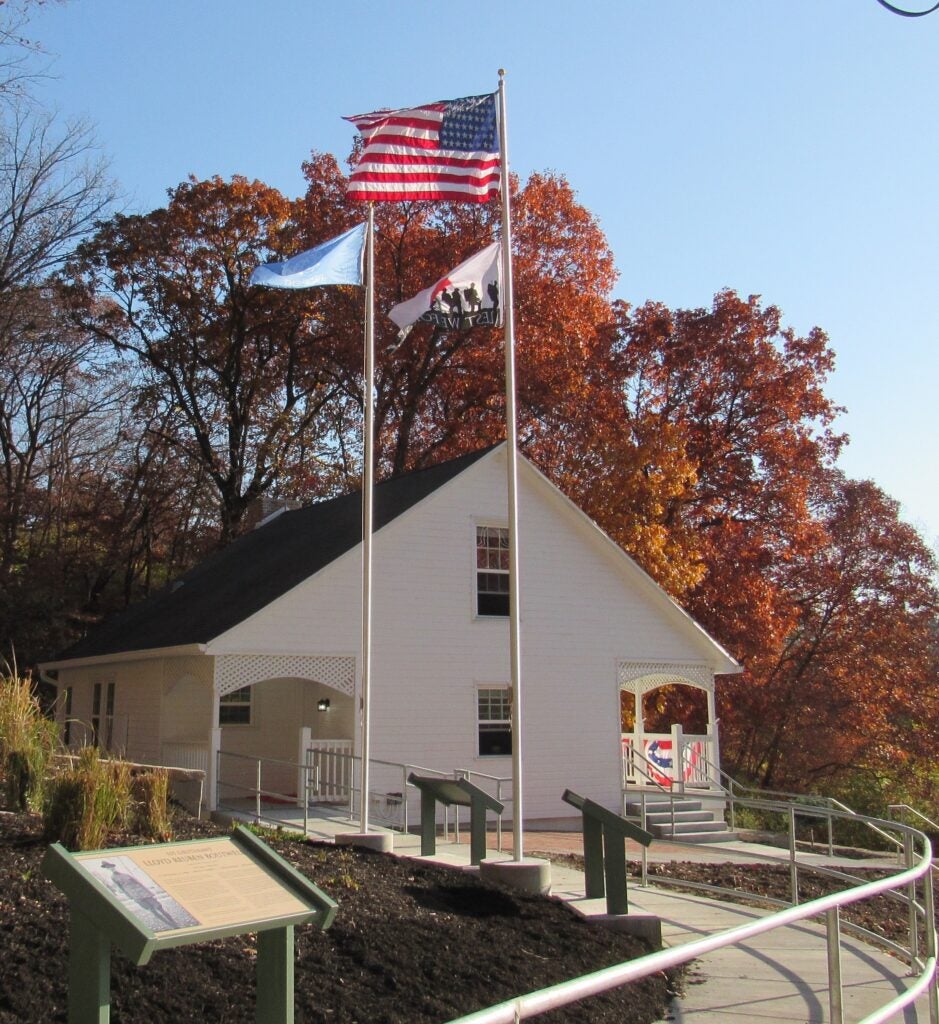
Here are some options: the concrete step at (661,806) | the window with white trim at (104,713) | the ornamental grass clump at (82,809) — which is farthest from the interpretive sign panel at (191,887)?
the window with white trim at (104,713)

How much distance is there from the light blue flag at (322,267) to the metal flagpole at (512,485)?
251 centimetres

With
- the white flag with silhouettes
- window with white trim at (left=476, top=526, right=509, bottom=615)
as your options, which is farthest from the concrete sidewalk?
window with white trim at (left=476, top=526, right=509, bottom=615)

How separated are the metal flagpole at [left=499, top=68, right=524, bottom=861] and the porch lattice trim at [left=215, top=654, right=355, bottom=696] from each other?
8154 millimetres

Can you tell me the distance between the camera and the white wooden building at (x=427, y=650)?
20.0 metres

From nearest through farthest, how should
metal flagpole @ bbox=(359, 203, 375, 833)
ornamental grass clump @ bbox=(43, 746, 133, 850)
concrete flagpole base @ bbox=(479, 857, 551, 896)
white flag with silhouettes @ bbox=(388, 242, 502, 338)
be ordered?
ornamental grass clump @ bbox=(43, 746, 133, 850), concrete flagpole base @ bbox=(479, 857, 551, 896), white flag with silhouettes @ bbox=(388, 242, 502, 338), metal flagpole @ bbox=(359, 203, 375, 833)

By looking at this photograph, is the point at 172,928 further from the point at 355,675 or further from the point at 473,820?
the point at 355,675

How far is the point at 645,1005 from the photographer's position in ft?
25.6

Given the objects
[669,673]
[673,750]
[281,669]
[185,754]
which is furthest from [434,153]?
[673,750]

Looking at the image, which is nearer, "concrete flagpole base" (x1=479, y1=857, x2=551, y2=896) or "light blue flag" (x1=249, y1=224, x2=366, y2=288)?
"concrete flagpole base" (x1=479, y1=857, x2=551, y2=896)

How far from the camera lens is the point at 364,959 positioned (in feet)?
24.5

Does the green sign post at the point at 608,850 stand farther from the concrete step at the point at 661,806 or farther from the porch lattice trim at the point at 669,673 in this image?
the porch lattice trim at the point at 669,673

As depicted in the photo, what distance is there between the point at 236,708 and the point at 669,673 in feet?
29.1

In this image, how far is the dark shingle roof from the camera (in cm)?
2062

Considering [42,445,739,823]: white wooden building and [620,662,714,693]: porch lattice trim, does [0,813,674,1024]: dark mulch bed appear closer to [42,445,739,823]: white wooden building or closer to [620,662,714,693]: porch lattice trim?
[42,445,739,823]: white wooden building
